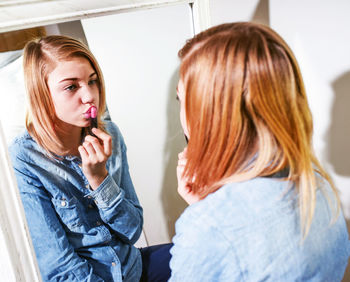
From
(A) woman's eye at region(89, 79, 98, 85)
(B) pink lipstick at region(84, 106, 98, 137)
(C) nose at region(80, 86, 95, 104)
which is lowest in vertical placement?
(B) pink lipstick at region(84, 106, 98, 137)

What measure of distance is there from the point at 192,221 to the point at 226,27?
0.41 meters

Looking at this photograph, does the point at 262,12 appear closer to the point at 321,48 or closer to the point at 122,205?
the point at 321,48

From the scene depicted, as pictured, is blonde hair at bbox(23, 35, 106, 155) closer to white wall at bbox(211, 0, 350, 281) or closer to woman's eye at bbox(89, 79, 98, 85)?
woman's eye at bbox(89, 79, 98, 85)

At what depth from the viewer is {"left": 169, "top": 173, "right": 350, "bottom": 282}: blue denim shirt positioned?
1.91 feet

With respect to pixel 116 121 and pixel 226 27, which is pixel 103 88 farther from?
pixel 226 27

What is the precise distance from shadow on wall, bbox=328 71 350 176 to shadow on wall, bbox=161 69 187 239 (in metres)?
0.69

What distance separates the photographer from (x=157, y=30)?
84 centimetres

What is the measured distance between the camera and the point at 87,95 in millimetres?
727

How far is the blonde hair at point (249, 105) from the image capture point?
22.8 inches

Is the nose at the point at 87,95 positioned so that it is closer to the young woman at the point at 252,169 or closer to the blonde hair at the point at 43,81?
the blonde hair at the point at 43,81

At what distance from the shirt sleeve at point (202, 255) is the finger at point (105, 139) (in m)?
0.27

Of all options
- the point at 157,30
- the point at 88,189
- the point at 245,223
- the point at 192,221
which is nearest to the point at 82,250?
the point at 88,189

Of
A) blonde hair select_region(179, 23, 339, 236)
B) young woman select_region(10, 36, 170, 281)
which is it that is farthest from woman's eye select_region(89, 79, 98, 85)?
blonde hair select_region(179, 23, 339, 236)

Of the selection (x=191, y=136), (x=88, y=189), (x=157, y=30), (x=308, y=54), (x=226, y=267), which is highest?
(x=157, y=30)
